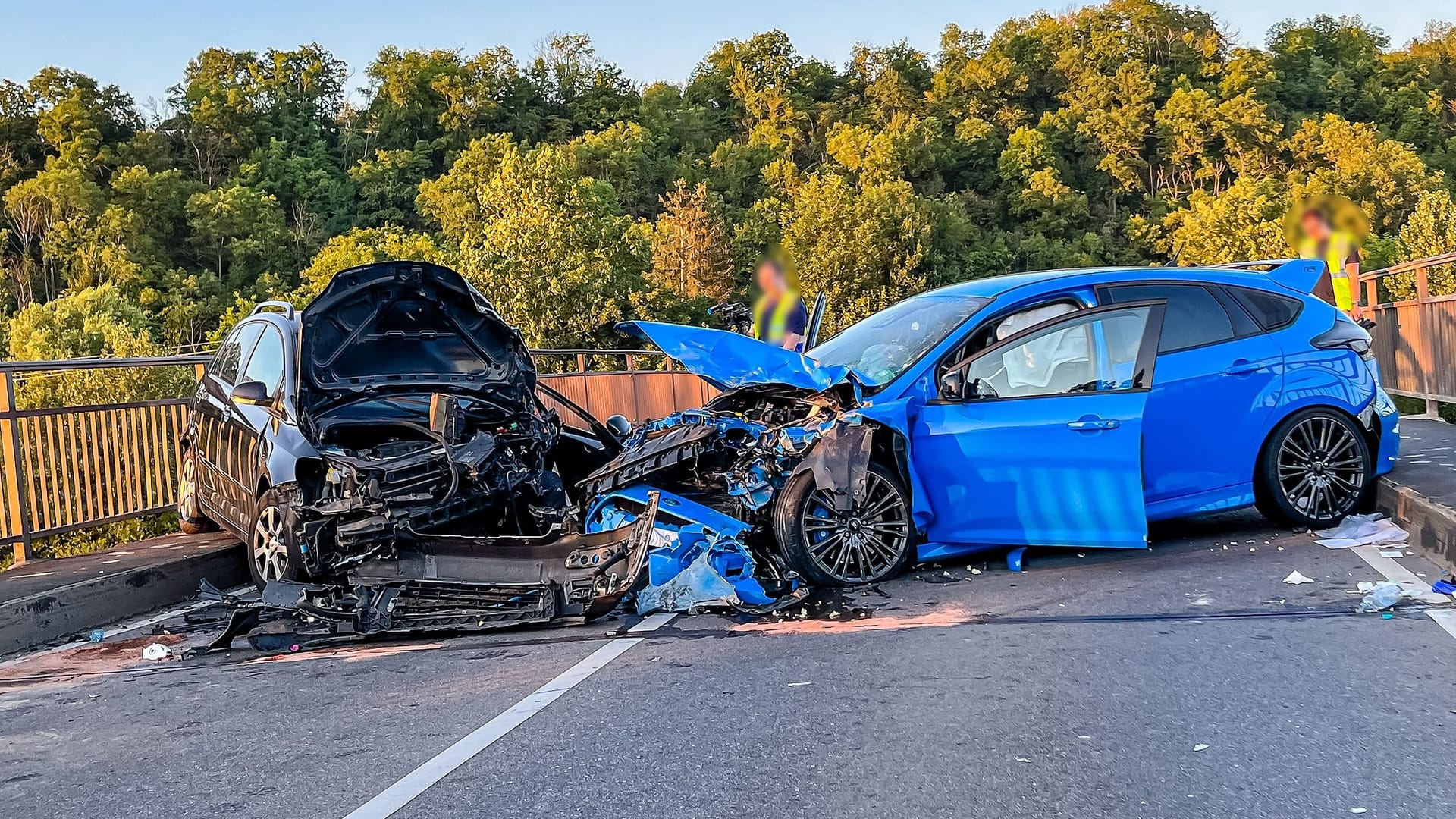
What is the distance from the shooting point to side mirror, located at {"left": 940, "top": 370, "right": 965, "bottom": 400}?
22.9 feet

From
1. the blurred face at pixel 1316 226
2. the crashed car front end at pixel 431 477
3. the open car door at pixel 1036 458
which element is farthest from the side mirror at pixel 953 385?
the blurred face at pixel 1316 226

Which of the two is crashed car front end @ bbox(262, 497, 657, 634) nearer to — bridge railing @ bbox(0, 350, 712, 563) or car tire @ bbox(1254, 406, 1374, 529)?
bridge railing @ bbox(0, 350, 712, 563)

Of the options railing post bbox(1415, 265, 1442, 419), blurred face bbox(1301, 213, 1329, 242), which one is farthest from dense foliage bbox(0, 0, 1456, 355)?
railing post bbox(1415, 265, 1442, 419)

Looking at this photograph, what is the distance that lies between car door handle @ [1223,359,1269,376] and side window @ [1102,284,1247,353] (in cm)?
17

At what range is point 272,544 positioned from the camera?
7.15 m

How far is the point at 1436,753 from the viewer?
3.76m

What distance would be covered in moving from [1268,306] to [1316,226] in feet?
34.2

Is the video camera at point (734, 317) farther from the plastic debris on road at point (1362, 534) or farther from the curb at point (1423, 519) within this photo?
the curb at point (1423, 519)

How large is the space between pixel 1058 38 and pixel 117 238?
3304 inches

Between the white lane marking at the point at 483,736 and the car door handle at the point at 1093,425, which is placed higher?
the car door handle at the point at 1093,425

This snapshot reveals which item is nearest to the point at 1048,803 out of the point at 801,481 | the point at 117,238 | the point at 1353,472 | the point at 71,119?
the point at 801,481

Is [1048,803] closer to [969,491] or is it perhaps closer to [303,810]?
[303,810]

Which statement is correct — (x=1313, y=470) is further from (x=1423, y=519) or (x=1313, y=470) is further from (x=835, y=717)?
(x=835, y=717)

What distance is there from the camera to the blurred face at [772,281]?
12391 mm
